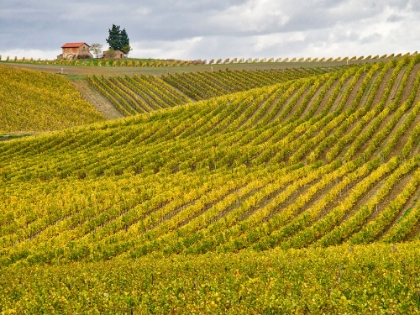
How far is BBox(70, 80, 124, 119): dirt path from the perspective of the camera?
211 ft

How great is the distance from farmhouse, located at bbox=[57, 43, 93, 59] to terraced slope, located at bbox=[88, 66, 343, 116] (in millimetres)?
44795

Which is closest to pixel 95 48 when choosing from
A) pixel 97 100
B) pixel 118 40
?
pixel 118 40

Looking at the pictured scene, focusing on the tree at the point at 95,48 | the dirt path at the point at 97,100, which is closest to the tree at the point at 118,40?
the tree at the point at 95,48

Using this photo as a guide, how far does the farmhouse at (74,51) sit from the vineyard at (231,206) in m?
74.6

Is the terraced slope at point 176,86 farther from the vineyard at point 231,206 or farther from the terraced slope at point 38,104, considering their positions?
the vineyard at point 231,206

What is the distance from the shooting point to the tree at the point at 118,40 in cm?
14500

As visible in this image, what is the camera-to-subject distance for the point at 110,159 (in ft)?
127

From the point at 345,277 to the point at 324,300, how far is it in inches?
126

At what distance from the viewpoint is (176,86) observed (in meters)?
76.9

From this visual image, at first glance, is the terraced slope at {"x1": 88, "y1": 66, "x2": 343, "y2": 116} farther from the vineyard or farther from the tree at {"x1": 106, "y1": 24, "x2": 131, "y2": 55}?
the tree at {"x1": 106, "y1": 24, "x2": 131, "y2": 55}

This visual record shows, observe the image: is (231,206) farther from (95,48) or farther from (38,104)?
(95,48)

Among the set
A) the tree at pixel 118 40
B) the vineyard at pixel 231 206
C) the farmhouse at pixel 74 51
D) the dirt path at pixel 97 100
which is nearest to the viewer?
the vineyard at pixel 231 206

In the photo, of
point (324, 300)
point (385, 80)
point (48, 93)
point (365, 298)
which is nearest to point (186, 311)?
point (324, 300)

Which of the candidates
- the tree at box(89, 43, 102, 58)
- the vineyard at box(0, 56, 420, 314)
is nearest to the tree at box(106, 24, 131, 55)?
the tree at box(89, 43, 102, 58)
